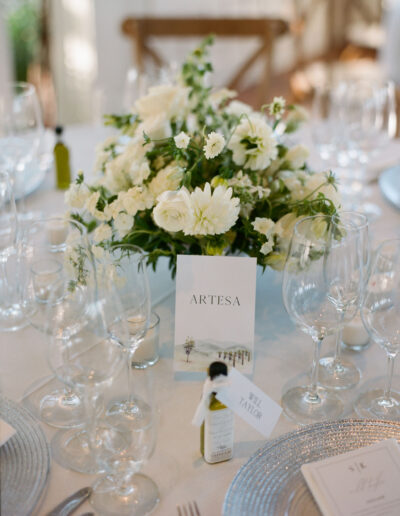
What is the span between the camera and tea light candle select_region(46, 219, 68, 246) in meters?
1.21

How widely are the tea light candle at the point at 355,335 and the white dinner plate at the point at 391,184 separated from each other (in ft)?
2.05

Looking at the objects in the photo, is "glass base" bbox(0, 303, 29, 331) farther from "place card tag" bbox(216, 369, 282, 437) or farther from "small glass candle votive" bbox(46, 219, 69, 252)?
"place card tag" bbox(216, 369, 282, 437)

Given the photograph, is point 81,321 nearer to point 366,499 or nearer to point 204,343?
point 204,343

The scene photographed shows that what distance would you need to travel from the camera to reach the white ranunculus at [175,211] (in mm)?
1007

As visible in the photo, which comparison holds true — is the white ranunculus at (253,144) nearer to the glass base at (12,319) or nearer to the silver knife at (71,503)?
the glass base at (12,319)

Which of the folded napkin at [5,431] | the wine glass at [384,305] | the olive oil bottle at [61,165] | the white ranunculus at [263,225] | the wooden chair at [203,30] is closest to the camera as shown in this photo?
the folded napkin at [5,431]

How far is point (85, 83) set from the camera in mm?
4008

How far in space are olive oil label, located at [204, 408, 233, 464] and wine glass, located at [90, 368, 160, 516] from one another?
0.30 ft

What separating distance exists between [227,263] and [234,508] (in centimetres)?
39

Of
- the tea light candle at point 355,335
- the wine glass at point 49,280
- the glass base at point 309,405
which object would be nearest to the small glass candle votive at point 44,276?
the wine glass at point 49,280

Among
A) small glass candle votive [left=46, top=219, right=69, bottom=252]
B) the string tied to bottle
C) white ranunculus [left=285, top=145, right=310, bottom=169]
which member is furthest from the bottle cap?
white ranunculus [left=285, top=145, right=310, bottom=169]

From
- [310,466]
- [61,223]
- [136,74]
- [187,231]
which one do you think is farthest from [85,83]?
[310,466]

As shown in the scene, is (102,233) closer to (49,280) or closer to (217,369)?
(49,280)

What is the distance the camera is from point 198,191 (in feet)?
3.28
